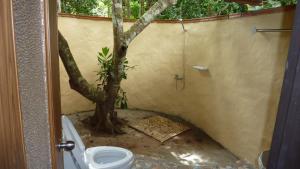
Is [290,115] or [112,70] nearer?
[290,115]

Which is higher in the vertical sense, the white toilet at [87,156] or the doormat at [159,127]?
the white toilet at [87,156]

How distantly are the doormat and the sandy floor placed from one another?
0.28 feet

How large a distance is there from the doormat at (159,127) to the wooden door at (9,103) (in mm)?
2874

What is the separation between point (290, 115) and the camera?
51cm

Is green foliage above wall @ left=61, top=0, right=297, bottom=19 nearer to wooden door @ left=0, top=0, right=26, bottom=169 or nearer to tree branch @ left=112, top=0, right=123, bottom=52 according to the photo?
tree branch @ left=112, top=0, right=123, bottom=52

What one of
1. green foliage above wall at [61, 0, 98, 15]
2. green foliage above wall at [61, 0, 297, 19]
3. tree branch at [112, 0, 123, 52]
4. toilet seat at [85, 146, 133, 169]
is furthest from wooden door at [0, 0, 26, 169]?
green foliage above wall at [61, 0, 98, 15]

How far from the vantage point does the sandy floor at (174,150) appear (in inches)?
111

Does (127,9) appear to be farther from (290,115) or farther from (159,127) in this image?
(290,115)

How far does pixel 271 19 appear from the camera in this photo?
2.44m

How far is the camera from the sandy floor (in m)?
2.82

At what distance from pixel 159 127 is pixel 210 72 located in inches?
48.8

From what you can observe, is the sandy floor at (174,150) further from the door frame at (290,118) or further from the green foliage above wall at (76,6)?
the green foliage above wall at (76,6)

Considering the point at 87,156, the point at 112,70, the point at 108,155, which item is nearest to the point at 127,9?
the point at 112,70

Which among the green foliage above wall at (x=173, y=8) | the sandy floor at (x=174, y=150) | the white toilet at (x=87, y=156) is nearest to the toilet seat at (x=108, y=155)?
the white toilet at (x=87, y=156)
